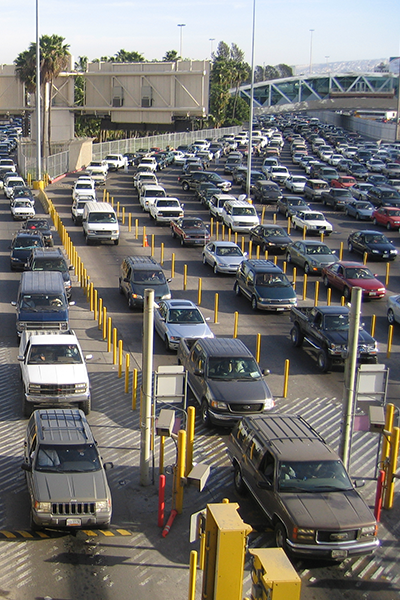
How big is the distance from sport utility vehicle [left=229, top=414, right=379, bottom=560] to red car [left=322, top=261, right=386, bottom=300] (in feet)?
49.3

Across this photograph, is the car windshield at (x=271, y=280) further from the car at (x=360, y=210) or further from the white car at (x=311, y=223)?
the car at (x=360, y=210)

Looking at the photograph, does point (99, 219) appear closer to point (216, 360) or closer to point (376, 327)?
point (376, 327)

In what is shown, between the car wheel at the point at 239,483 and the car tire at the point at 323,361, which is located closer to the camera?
the car wheel at the point at 239,483

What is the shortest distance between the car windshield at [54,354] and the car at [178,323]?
406 centimetres

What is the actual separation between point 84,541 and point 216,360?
6.61 metres

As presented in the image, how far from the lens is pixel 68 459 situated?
45.1 feet

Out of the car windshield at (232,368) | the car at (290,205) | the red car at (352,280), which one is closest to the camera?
the car windshield at (232,368)

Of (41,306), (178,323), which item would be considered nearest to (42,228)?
(41,306)

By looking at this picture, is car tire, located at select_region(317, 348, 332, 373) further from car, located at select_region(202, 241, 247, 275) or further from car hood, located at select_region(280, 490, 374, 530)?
car, located at select_region(202, 241, 247, 275)

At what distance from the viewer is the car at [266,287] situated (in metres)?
27.7

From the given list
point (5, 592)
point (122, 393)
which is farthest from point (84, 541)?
point (122, 393)

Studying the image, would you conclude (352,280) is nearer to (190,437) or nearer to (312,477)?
(190,437)

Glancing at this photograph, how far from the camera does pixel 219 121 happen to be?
425ft

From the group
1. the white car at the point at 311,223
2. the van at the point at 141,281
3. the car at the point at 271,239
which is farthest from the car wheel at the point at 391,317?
the white car at the point at 311,223
